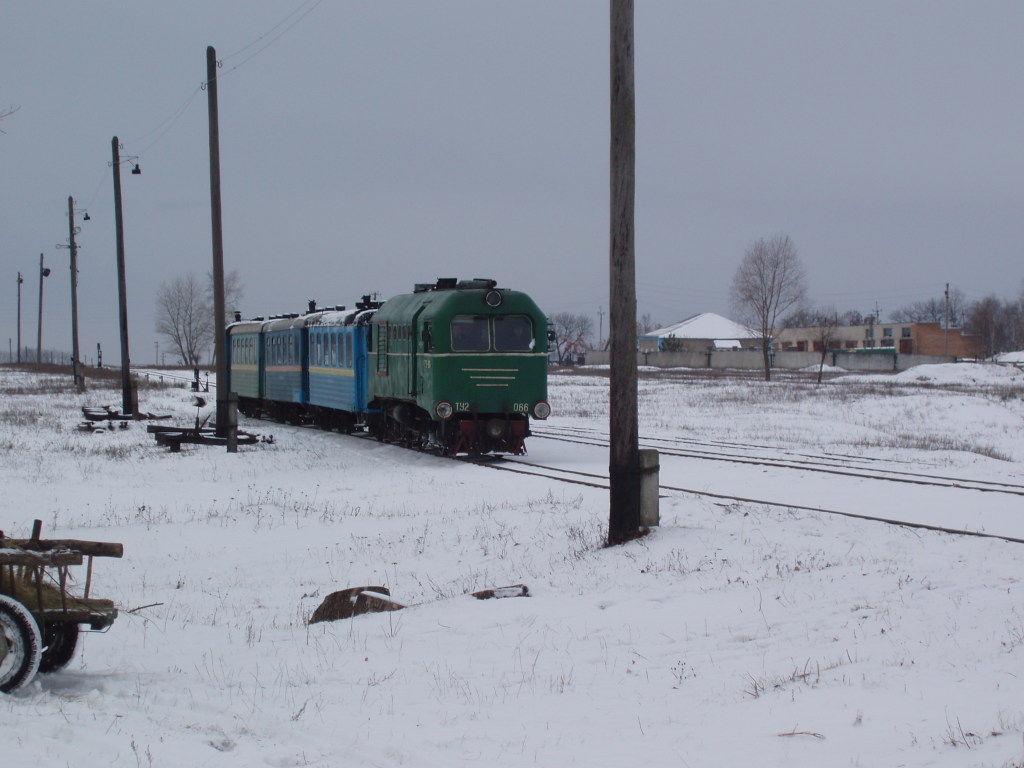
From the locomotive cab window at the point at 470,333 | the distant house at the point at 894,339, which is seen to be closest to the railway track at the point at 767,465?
the locomotive cab window at the point at 470,333

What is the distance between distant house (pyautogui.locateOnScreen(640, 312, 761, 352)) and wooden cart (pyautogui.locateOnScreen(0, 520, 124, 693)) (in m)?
125

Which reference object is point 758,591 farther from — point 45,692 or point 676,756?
point 45,692

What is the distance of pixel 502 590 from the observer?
336 inches

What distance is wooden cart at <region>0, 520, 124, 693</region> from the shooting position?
581cm

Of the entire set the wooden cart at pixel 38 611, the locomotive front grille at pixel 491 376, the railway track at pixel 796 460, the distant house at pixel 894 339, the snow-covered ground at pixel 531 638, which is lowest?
the snow-covered ground at pixel 531 638

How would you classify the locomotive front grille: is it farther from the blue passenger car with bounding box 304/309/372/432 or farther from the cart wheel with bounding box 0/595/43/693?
the cart wheel with bounding box 0/595/43/693

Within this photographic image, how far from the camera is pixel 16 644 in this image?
5.82 meters

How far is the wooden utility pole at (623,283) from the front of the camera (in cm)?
1027

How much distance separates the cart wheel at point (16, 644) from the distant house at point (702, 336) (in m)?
126

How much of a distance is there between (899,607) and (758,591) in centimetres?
111

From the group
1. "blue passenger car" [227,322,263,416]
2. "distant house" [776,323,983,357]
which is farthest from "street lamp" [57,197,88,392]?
"distant house" [776,323,983,357]

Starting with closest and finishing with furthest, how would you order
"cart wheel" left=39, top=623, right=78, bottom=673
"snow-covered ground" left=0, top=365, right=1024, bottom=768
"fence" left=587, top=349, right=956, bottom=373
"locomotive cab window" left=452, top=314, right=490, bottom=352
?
"snow-covered ground" left=0, top=365, right=1024, bottom=768, "cart wheel" left=39, top=623, right=78, bottom=673, "locomotive cab window" left=452, top=314, right=490, bottom=352, "fence" left=587, top=349, right=956, bottom=373

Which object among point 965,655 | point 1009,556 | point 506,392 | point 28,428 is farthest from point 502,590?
point 28,428

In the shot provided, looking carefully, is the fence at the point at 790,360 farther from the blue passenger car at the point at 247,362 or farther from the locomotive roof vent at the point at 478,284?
the locomotive roof vent at the point at 478,284
